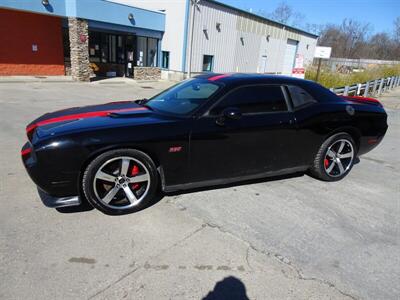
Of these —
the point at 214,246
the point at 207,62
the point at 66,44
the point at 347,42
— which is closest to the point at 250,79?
the point at 214,246

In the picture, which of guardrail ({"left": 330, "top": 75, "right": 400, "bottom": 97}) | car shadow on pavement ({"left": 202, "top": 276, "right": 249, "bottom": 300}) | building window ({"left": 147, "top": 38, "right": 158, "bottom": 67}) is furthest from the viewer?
building window ({"left": 147, "top": 38, "right": 158, "bottom": 67})

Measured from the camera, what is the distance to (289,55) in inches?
1339

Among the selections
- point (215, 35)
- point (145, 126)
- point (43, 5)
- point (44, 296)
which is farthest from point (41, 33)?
point (44, 296)

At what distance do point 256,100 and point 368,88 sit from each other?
1552 cm

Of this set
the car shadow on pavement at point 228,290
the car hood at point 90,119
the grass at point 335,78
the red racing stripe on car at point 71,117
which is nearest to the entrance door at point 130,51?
the grass at point 335,78

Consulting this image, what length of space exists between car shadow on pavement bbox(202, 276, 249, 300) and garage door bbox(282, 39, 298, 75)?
33262 mm

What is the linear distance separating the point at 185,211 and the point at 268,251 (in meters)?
1.06

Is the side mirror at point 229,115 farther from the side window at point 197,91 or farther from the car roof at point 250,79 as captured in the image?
the car roof at point 250,79

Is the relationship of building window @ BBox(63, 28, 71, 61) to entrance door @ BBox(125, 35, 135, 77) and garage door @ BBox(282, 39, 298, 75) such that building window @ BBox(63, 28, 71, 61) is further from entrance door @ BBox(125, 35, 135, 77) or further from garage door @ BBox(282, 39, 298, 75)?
garage door @ BBox(282, 39, 298, 75)

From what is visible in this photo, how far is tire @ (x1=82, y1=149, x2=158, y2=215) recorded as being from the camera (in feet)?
10.6

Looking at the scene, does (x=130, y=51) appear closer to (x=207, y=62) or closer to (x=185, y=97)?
(x=207, y=62)

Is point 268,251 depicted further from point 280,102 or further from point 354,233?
point 280,102

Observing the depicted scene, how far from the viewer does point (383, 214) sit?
12.6 feet

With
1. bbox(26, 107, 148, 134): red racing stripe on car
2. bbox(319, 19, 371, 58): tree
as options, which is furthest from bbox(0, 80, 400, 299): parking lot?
bbox(319, 19, 371, 58): tree
